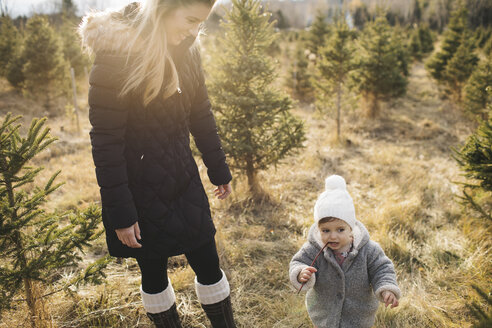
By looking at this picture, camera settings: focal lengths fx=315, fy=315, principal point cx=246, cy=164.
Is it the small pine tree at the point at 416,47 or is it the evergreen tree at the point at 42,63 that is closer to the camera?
the evergreen tree at the point at 42,63

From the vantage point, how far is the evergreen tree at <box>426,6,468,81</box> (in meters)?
12.0

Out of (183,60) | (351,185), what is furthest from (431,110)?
(183,60)

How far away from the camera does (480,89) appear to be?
8.09 m

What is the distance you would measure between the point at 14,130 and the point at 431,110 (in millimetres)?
12208

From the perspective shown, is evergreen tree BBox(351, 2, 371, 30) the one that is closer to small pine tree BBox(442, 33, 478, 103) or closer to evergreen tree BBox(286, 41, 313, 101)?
evergreen tree BBox(286, 41, 313, 101)

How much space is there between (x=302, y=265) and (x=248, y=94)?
10.1 ft

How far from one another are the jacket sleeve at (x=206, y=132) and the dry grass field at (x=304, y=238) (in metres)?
1.29

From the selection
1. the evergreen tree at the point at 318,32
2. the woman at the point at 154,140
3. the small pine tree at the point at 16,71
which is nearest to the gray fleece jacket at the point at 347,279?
the woman at the point at 154,140

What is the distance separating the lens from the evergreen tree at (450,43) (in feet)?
39.4

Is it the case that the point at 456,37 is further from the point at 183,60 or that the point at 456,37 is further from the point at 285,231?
the point at 183,60

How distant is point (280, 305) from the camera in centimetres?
247

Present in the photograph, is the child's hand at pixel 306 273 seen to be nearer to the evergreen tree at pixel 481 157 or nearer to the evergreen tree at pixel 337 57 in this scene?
the evergreen tree at pixel 481 157

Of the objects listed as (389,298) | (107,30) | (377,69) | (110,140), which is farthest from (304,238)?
(377,69)

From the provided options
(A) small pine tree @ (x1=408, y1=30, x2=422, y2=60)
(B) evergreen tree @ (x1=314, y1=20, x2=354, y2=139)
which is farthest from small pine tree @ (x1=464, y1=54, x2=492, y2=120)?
(A) small pine tree @ (x1=408, y1=30, x2=422, y2=60)
